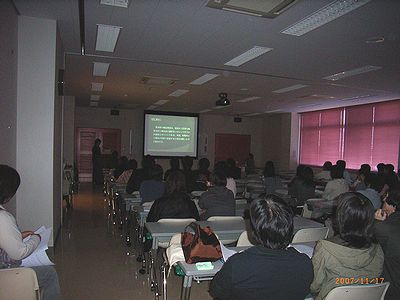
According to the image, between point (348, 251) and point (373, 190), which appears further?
point (373, 190)

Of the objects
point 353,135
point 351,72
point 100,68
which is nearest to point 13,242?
point 100,68

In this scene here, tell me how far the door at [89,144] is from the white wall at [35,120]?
27.2ft

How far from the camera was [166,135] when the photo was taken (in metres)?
13.2

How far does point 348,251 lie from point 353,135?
359 inches

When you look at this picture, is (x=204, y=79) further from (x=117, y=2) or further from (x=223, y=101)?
(x=117, y=2)

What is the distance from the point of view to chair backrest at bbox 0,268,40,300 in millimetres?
1741

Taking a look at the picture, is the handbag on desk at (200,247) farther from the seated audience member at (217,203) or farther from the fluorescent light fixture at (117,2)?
the fluorescent light fixture at (117,2)

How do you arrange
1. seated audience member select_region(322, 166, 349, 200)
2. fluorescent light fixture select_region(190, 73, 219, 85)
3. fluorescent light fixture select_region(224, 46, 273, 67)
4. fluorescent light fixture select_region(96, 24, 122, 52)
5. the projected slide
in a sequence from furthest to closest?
the projected slide, fluorescent light fixture select_region(190, 73, 219, 85), seated audience member select_region(322, 166, 349, 200), fluorescent light fixture select_region(224, 46, 273, 67), fluorescent light fixture select_region(96, 24, 122, 52)

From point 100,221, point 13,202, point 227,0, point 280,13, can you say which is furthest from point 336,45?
point 100,221

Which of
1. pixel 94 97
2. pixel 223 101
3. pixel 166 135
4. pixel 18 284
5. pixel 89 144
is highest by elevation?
pixel 94 97

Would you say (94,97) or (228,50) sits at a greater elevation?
(228,50)

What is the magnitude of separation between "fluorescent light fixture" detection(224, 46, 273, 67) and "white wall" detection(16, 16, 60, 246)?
2.80 m
